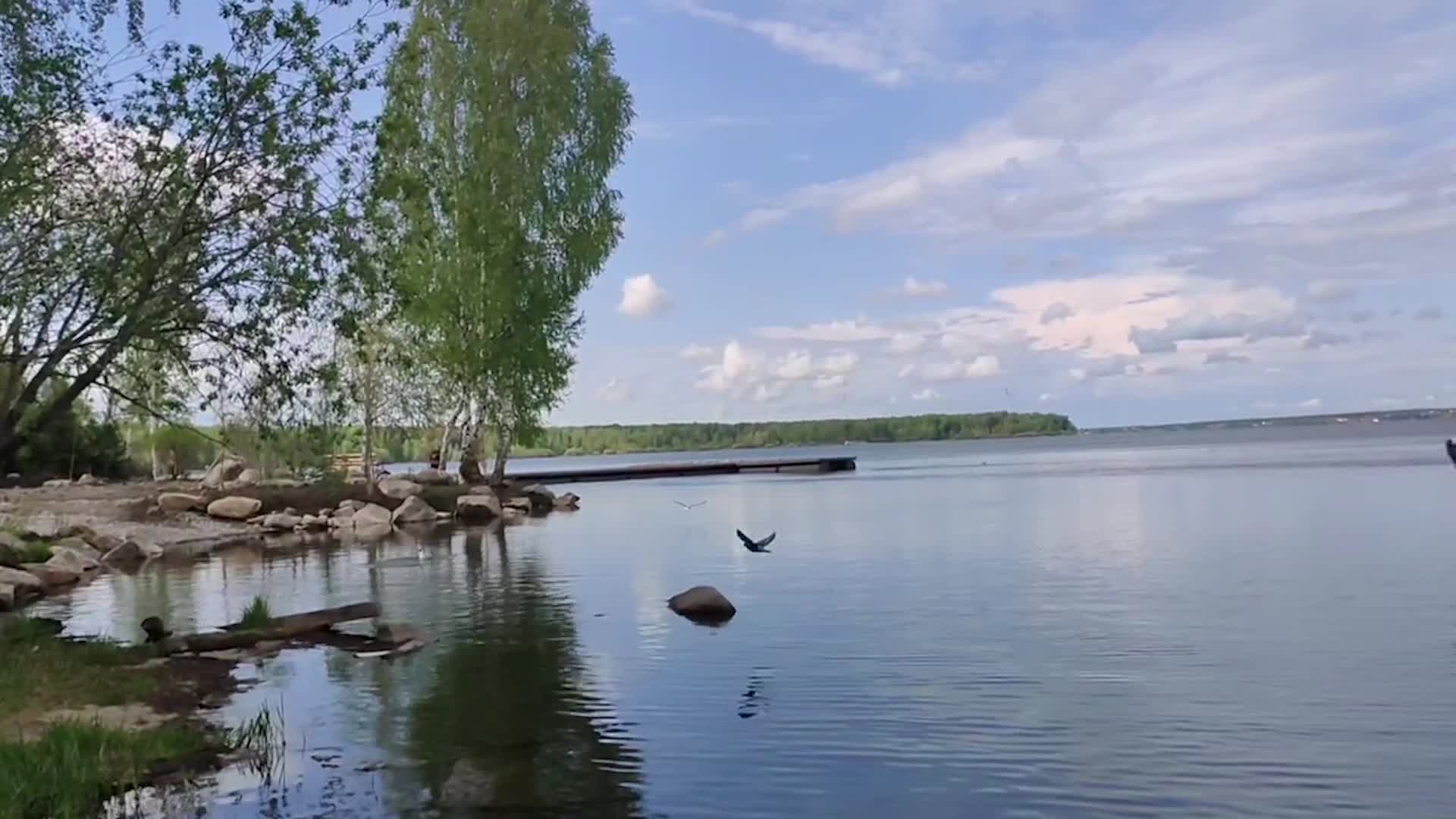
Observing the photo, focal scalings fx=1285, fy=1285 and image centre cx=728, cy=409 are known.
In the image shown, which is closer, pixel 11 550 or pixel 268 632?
pixel 268 632

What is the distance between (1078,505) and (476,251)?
22604 mm

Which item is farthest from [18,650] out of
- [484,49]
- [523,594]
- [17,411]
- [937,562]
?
[484,49]

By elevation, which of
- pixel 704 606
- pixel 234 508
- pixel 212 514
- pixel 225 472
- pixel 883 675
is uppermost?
pixel 225 472

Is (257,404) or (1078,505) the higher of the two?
(257,404)

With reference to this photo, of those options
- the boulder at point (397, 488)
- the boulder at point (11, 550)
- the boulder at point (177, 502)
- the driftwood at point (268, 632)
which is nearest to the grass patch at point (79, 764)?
the driftwood at point (268, 632)

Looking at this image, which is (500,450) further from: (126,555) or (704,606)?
(704,606)

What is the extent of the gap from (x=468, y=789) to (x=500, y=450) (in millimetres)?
41899

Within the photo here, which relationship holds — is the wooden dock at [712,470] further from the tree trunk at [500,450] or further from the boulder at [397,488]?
the boulder at [397,488]

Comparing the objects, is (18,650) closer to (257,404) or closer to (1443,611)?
(257,404)

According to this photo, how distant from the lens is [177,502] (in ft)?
140

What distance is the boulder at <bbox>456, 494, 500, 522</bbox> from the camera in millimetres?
45969

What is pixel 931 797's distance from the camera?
34.2ft

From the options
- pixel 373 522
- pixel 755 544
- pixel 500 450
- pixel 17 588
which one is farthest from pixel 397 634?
pixel 500 450

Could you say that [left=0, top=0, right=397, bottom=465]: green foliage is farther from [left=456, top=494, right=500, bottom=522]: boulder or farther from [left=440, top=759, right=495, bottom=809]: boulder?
[left=456, top=494, right=500, bottom=522]: boulder
